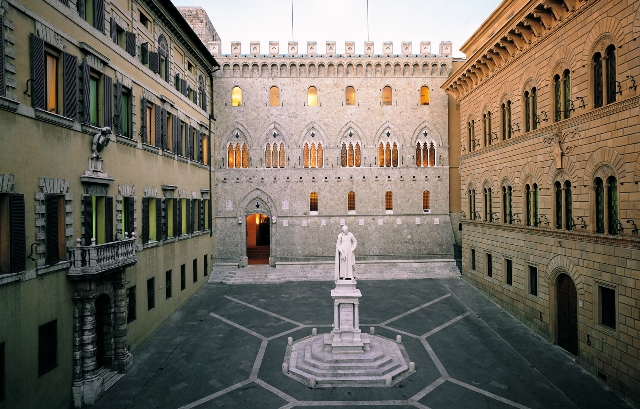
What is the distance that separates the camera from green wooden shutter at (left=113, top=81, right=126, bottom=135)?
15273 millimetres

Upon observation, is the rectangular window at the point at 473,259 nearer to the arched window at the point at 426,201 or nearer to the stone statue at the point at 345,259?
the arched window at the point at 426,201

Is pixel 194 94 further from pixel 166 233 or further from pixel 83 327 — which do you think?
pixel 83 327

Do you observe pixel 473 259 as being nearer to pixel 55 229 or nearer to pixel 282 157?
pixel 282 157

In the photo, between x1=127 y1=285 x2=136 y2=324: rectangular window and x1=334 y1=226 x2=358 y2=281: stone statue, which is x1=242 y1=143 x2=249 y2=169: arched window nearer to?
x1=127 y1=285 x2=136 y2=324: rectangular window

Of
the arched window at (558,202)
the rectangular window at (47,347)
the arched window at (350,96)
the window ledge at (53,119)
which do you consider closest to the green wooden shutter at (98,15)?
the window ledge at (53,119)

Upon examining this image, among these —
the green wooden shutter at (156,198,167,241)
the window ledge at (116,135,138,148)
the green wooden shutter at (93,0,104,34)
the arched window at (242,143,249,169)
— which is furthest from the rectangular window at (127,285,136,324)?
the arched window at (242,143,249,169)

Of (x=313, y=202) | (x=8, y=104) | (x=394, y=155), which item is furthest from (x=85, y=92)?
(x=394, y=155)

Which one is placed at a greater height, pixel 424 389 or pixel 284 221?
pixel 284 221

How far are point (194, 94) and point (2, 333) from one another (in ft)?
65.3

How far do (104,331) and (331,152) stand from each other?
2194 centimetres

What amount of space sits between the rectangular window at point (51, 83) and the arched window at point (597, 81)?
18.5 m

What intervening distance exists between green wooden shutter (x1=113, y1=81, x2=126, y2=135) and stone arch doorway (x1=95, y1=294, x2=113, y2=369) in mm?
6605

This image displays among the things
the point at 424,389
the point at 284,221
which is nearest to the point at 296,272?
the point at 284,221

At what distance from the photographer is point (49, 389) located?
11133mm
